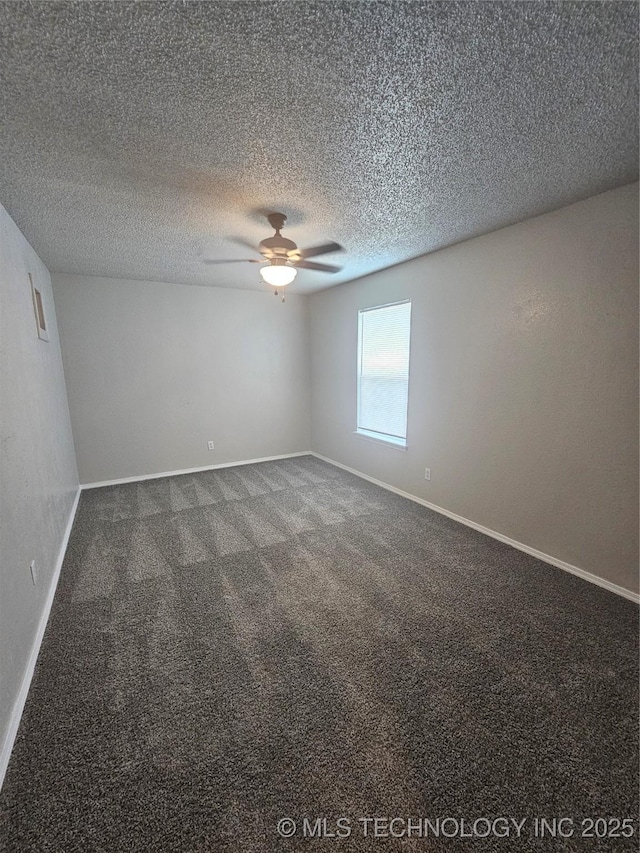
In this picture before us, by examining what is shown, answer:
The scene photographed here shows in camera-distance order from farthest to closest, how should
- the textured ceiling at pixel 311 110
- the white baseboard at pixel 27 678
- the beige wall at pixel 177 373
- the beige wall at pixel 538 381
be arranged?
the beige wall at pixel 177 373 < the beige wall at pixel 538 381 < the white baseboard at pixel 27 678 < the textured ceiling at pixel 311 110

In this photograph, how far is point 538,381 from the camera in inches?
96.0

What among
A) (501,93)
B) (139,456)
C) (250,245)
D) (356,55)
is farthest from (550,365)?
(139,456)

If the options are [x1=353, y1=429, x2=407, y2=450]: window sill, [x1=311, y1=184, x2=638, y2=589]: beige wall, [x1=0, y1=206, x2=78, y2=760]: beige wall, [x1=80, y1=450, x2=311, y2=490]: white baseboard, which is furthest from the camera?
[x1=80, y1=450, x2=311, y2=490]: white baseboard

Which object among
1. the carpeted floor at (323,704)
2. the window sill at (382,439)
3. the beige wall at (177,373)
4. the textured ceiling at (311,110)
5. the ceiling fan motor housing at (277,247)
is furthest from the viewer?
the beige wall at (177,373)

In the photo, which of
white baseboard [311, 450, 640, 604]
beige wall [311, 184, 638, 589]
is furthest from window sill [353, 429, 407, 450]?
white baseboard [311, 450, 640, 604]

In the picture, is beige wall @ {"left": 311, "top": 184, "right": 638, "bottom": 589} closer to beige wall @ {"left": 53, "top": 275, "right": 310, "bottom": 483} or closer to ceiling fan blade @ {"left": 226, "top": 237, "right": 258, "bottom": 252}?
ceiling fan blade @ {"left": 226, "top": 237, "right": 258, "bottom": 252}

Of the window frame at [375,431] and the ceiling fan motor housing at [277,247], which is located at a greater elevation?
the ceiling fan motor housing at [277,247]

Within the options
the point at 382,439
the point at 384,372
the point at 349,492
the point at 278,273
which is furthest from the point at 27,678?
the point at 384,372

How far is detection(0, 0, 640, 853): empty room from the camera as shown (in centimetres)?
107

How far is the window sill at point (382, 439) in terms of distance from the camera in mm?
3774

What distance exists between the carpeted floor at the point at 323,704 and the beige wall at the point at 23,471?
0.69ft

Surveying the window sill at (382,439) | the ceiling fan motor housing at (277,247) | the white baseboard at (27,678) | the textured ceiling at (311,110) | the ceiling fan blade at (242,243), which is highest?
the ceiling fan blade at (242,243)

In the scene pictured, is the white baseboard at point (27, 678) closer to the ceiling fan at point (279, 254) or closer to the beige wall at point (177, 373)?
the beige wall at point (177, 373)

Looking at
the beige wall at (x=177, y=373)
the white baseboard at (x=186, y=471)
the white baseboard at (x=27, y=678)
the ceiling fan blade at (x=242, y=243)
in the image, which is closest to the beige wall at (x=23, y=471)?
the white baseboard at (x=27, y=678)
